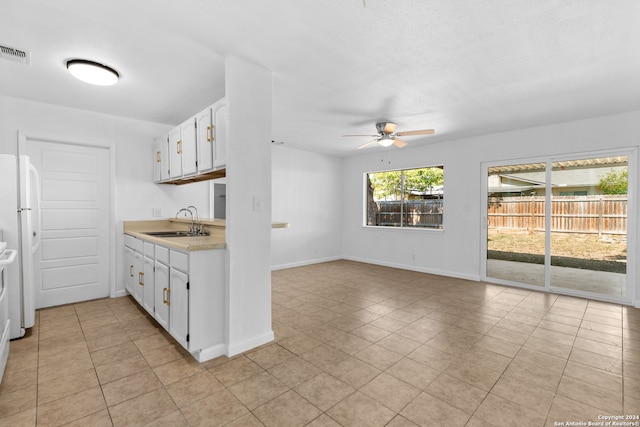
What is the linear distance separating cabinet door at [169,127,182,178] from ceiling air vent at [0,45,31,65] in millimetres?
1325

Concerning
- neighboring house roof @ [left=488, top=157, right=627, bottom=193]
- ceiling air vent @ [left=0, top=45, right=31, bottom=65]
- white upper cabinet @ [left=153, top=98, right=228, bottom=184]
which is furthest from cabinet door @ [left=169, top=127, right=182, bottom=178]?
neighboring house roof @ [left=488, top=157, right=627, bottom=193]

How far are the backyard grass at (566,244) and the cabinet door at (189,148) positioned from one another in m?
4.60

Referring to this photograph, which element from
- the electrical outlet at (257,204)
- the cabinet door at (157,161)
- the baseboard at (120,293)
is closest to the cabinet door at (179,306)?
the electrical outlet at (257,204)

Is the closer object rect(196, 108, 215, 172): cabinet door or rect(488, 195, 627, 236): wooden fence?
rect(196, 108, 215, 172): cabinet door

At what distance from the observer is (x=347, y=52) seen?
236 centimetres

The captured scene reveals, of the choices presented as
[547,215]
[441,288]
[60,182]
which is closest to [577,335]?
[441,288]

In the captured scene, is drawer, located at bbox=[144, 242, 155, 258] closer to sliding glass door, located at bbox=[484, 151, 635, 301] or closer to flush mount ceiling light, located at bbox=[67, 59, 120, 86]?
flush mount ceiling light, located at bbox=[67, 59, 120, 86]

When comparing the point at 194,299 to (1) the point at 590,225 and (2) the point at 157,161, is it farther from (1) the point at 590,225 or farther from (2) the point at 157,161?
(1) the point at 590,225

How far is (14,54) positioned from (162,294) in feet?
7.27

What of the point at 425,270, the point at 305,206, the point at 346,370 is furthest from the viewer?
the point at 305,206

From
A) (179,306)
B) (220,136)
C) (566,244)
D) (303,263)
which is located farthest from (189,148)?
(566,244)

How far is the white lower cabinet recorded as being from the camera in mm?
2334

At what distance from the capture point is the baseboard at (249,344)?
8.01ft

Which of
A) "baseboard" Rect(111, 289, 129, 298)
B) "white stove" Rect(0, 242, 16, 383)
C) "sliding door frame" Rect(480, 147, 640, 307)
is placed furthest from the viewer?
"baseboard" Rect(111, 289, 129, 298)
